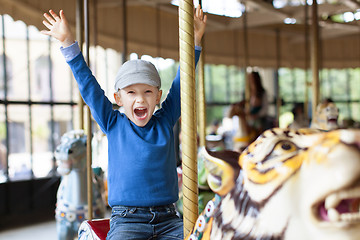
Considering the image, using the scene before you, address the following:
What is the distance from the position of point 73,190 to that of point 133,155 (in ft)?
5.96

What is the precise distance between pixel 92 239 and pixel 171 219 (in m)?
0.32

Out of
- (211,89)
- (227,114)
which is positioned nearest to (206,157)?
(227,114)

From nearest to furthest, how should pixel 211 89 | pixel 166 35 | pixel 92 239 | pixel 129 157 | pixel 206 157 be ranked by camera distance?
pixel 206 157, pixel 129 157, pixel 92 239, pixel 166 35, pixel 211 89

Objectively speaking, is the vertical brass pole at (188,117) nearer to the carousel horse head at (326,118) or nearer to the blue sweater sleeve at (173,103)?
the blue sweater sleeve at (173,103)

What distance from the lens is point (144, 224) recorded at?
1471 millimetres

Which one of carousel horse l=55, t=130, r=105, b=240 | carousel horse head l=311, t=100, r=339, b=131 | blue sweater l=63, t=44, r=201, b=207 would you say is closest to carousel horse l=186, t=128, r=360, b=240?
blue sweater l=63, t=44, r=201, b=207

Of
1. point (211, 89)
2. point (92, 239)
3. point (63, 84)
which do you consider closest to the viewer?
point (92, 239)

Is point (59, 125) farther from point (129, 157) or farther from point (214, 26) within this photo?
point (129, 157)

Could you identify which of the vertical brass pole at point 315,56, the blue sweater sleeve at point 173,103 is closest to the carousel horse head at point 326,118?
the vertical brass pole at point 315,56

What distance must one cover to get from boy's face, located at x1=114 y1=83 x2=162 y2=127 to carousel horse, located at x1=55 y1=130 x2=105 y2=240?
1.79 m

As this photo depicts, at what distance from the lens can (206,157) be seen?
1.04 metres

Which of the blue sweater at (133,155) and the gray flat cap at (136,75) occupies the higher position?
the gray flat cap at (136,75)

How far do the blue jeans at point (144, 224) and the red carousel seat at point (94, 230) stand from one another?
14 centimetres

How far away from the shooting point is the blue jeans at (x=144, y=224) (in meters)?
1.45
